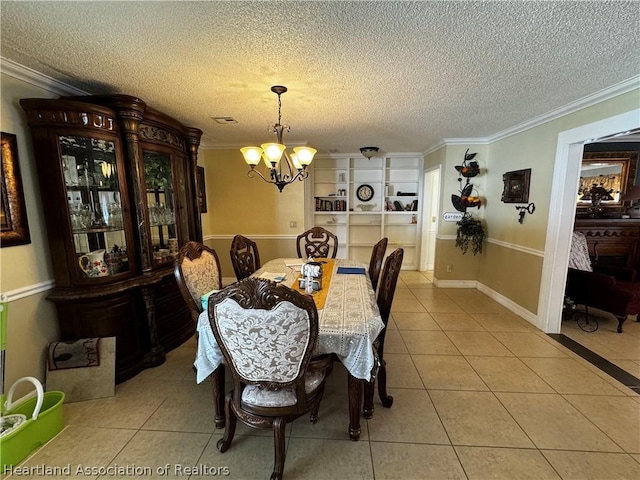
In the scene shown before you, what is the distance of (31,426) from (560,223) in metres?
4.46

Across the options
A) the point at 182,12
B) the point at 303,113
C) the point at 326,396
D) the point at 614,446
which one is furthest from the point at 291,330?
the point at 303,113

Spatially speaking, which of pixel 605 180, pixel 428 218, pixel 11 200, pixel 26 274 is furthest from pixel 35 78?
pixel 605 180

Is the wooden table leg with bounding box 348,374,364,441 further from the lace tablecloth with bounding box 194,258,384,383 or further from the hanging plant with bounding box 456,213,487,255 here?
the hanging plant with bounding box 456,213,487,255

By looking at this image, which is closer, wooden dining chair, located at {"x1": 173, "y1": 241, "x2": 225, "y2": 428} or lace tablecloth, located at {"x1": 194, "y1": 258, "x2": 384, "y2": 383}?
lace tablecloth, located at {"x1": 194, "y1": 258, "x2": 384, "y2": 383}

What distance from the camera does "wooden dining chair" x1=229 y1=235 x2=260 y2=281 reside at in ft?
8.79

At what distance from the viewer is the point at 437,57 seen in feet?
5.65

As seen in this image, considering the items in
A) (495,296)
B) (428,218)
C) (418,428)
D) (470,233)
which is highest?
Answer: (428,218)

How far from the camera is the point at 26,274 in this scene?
1.86 metres

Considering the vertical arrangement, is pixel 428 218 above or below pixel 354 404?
above

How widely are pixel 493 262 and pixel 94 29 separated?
4.71 m

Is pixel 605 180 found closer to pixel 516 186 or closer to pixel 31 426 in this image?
pixel 516 186

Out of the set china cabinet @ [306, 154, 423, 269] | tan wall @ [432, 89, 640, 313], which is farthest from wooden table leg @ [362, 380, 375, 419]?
china cabinet @ [306, 154, 423, 269]

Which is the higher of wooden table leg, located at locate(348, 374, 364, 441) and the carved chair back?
the carved chair back

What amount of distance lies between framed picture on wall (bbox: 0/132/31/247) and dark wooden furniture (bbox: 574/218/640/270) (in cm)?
613
